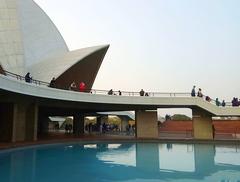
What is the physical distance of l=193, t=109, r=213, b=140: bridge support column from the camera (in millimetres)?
21359

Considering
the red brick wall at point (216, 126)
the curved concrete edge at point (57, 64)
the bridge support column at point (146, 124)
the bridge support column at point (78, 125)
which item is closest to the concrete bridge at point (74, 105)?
the bridge support column at point (146, 124)

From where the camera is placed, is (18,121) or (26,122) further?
(26,122)

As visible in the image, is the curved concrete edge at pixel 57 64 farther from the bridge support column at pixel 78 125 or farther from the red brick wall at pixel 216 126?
the red brick wall at pixel 216 126

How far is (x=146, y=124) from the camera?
22.5 metres

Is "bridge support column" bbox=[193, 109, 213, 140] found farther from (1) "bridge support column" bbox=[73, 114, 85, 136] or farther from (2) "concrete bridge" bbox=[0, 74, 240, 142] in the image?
(1) "bridge support column" bbox=[73, 114, 85, 136]

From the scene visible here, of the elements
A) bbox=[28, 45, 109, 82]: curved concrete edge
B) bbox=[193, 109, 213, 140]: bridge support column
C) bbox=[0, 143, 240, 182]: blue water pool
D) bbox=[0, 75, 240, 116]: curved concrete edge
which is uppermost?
bbox=[28, 45, 109, 82]: curved concrete edge

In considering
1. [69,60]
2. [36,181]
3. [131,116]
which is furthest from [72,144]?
[131,116]

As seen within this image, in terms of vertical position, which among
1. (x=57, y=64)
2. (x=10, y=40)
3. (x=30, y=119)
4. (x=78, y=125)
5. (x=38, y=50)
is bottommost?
(x=78, y=125)

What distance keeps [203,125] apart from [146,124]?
391cm

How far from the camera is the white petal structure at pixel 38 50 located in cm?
1930

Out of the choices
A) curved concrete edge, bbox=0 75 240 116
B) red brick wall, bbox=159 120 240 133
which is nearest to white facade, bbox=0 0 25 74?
curved concrete edge, bbox=0 75 240 116

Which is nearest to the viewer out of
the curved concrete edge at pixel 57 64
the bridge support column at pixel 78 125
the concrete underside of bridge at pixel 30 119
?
the concrete underside of bridge at pixel 30 119

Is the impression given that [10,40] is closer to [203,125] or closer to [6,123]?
[6,123]

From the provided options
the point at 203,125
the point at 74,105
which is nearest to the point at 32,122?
the point at 74,105
